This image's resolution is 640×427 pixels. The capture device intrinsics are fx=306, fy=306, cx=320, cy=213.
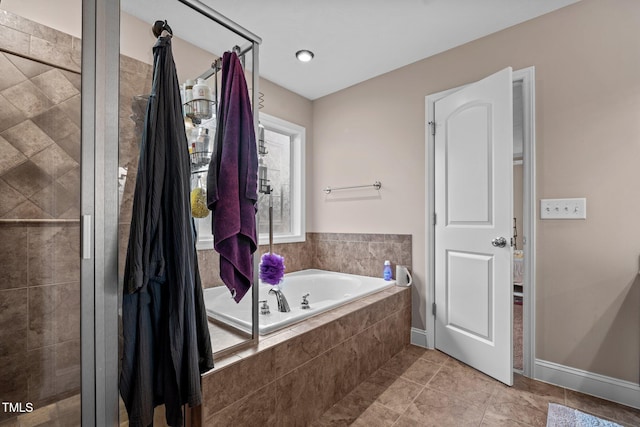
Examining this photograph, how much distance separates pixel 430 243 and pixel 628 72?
1.55m

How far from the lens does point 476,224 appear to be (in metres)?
2.14

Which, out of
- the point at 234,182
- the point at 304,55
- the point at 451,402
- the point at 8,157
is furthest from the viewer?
the point at 304,55

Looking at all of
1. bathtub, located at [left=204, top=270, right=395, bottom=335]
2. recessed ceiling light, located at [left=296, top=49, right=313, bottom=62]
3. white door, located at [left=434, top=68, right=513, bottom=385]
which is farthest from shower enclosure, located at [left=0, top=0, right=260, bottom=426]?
white door, located at [left=434, top=68, right=513, bottom=385]

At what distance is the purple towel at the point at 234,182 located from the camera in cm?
125

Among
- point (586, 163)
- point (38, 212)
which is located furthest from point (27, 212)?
point (586, 163)

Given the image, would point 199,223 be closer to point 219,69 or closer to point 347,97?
point 219,69

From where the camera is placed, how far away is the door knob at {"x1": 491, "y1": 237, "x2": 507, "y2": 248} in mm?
1946

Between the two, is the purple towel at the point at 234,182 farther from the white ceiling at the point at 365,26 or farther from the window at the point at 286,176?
the window at the point at 286,176

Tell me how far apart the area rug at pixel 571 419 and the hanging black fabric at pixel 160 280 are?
1.78m

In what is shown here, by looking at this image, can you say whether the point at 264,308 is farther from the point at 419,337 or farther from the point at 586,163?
the point at 586,163

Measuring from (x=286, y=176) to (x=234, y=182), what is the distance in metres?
2.02

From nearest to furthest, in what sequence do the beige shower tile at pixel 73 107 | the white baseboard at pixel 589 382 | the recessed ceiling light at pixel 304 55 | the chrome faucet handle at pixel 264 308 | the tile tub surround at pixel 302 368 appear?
the beige shower tile at pixel 73 107, the tile tub surround at pixel 302 368, the white baseboard at pixel 589 382, the chrome faucet handle at pixel 264 308, the recessed ceiling light at pixel 304 55

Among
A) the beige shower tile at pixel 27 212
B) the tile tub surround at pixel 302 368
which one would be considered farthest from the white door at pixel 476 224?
the beige shower tile at pixel 27 212

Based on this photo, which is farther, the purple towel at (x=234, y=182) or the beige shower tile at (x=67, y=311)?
the purple towel at (x=234, y=182)
